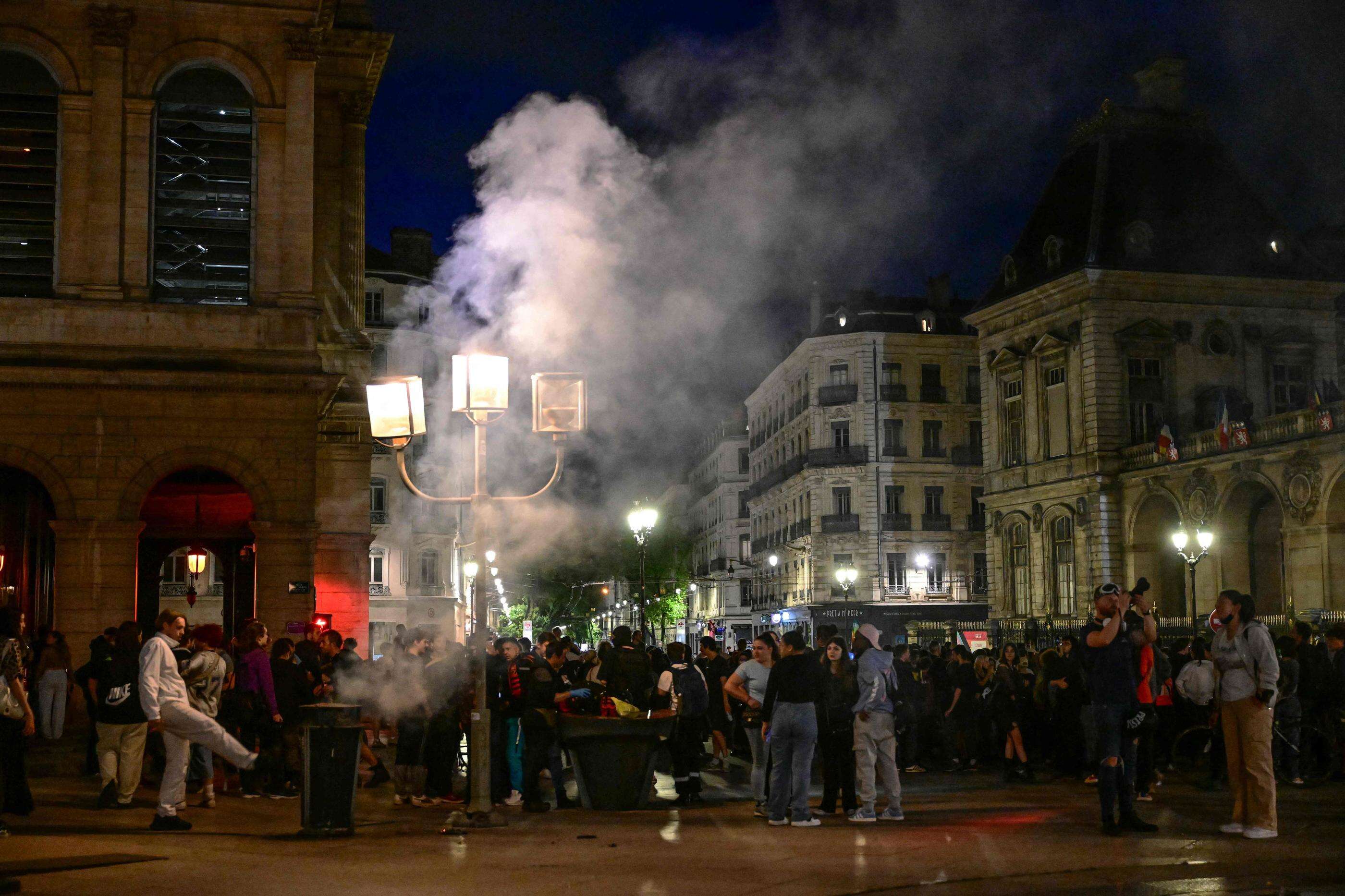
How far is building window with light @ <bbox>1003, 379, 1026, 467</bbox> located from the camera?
5144 centimetres

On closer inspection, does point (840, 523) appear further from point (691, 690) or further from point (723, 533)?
point (691, 690)

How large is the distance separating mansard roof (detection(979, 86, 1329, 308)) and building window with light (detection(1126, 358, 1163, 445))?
3362mm

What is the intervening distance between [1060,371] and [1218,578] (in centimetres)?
1015

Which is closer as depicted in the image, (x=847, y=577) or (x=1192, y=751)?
(x=1192, y=751)

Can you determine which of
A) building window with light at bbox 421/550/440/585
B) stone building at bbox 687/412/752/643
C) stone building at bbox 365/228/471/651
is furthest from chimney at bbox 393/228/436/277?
stone building at bbox 687/412/752/643

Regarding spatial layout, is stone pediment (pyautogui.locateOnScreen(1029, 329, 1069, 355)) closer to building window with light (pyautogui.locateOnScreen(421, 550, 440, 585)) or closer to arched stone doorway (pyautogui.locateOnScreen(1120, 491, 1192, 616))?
arched stone doorway (pyautogui.locateOnScreen(1120, 491, 1192, 616))

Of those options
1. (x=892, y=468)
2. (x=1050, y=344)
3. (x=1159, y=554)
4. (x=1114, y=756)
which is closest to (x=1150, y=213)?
(x=1050, y=344)

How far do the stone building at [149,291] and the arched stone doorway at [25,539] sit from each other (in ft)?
0.11

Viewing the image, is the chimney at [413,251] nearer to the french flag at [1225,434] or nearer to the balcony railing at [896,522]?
the french flag at [1225,434]

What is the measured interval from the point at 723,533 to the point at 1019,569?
39.9 m

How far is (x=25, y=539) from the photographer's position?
820 inches

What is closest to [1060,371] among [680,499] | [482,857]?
[482,857]

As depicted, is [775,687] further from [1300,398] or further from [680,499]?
[680,499]

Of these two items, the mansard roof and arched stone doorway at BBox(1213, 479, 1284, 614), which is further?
the mansard roof
